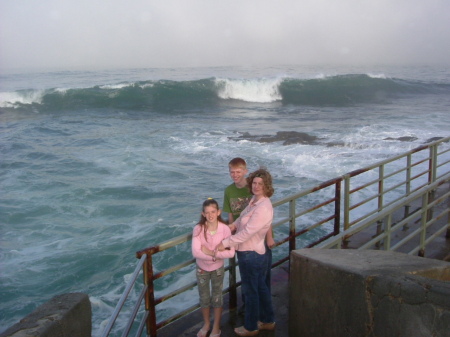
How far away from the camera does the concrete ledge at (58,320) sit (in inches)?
96.7

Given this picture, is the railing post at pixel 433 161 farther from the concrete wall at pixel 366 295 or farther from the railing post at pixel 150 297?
the railing post at pixel 150 297

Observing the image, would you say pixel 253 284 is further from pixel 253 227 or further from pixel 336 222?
pixel 336 222

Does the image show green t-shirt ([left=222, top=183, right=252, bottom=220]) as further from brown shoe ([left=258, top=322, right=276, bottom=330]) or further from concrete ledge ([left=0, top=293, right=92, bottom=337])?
concrete ledge ([left=0, top=293, right=92, bottom=337])

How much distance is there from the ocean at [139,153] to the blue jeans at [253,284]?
10.2ft

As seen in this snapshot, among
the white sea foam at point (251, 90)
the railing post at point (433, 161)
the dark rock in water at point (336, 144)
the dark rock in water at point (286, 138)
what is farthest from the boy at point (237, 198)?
the white sea foam at point (251, 90)

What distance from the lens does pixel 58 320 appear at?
259 centimetres

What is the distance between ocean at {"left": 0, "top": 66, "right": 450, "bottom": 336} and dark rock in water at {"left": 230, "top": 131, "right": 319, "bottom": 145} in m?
0.08

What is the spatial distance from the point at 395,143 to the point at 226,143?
6.36 metres

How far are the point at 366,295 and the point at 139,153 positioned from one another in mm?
14873

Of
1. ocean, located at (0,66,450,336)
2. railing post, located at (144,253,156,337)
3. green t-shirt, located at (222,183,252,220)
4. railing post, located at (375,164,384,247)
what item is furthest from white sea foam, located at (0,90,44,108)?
railing post, located at (144,253,156,337)

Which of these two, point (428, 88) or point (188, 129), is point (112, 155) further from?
point (428, 88)

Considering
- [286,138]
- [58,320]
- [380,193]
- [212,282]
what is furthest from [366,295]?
[286,138]

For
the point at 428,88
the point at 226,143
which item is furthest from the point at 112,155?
the point at 428,88

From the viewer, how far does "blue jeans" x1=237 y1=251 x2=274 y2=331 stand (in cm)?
362
